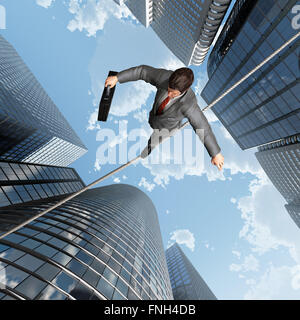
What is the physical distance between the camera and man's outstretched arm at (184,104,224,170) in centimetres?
366

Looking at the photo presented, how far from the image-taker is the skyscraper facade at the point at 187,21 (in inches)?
2057

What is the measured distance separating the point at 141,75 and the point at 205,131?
77.6 inches

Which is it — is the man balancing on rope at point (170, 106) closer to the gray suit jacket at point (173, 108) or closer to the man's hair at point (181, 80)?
the gray suit jacket at point (173, 108)

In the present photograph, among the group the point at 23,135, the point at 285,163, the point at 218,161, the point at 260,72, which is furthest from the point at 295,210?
the point at 23,135

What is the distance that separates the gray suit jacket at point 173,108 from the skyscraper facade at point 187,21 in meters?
64.1

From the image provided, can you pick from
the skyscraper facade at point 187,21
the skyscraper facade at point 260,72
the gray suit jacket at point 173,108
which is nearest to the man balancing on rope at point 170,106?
the gray suit jacket at point 173,108

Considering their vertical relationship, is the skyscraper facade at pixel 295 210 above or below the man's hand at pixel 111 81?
below

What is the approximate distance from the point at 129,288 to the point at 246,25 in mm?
41913

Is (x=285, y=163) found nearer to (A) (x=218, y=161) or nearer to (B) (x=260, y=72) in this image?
(B) (x=260, y=72)

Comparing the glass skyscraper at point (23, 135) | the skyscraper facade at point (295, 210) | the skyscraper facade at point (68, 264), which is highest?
the glass skyscraper at point (23, 135)

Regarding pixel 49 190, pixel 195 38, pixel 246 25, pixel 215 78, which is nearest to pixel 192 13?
pixel 195 38

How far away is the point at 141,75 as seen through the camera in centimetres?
402
